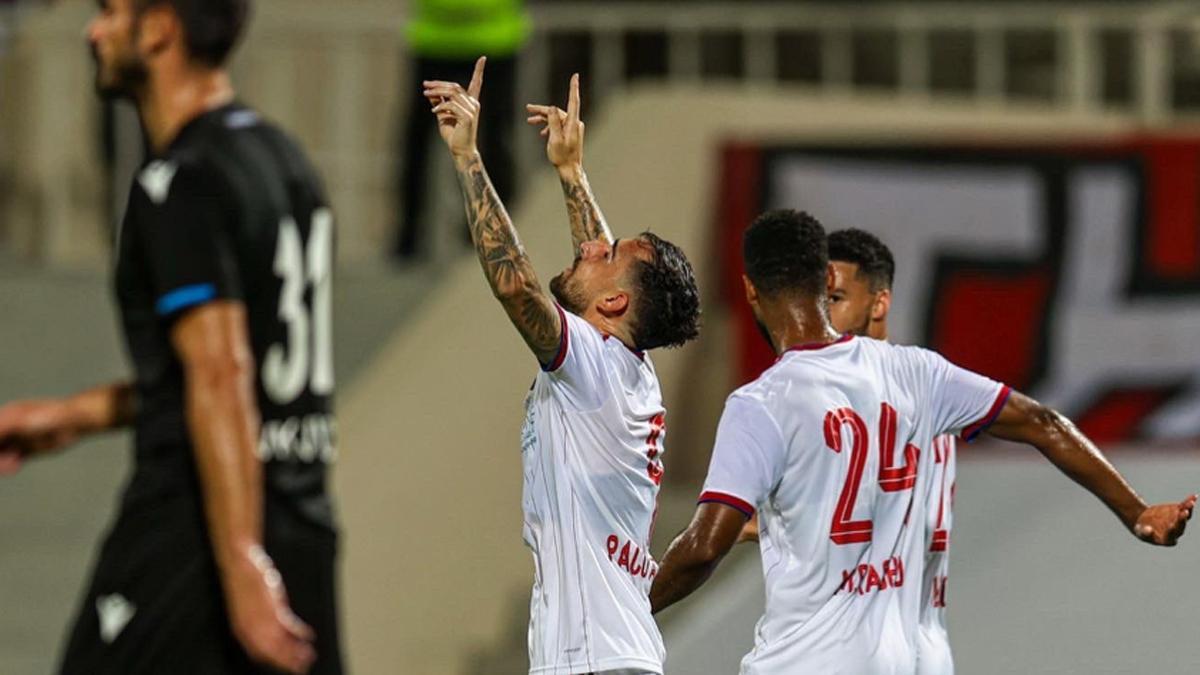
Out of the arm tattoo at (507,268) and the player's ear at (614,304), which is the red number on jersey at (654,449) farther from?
the arm tattoo at (507,268)

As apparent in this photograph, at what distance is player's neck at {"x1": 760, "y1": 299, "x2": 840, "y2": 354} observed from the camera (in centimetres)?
515

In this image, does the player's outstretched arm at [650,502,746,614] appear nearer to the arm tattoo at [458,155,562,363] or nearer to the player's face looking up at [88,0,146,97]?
the arm tattoo at [458,155,562,363]

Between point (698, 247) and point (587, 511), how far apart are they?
638cm

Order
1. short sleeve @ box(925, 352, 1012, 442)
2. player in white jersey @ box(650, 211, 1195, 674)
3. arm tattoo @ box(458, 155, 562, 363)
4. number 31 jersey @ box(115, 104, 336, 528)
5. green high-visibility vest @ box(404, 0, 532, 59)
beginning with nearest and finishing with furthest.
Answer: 1. number 31 jersey @ box(115, 104, 336, 528)
2. arm tattoo @ box(458, 155, 562, 363)
3. player in white jersey @ box(650, 211, 1195, 674)
4. short sleeve @ box(925, 352, 1012, 442)
5. green high-visibility vest @ box(404, 0, 532, 59)

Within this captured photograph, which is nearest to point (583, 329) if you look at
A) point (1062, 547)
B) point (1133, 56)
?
point (1062, 547)

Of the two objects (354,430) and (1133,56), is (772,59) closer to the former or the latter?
(1133,56)

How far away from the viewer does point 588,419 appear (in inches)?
195

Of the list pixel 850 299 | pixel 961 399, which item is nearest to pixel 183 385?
pixel 961 399

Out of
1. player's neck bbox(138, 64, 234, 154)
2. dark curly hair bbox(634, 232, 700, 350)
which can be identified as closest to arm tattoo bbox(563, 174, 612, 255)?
dark curly hair bbox(634, 232, 700, 350)

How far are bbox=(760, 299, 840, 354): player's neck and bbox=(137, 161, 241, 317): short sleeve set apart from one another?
162cm

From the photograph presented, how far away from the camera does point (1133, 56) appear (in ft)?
40.7

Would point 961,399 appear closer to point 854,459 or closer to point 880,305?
point 854,459

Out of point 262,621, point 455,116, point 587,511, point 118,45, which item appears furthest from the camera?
point 587,511

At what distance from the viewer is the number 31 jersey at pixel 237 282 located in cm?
390
